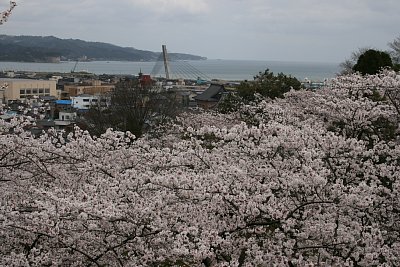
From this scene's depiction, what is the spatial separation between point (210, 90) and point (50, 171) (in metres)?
30.6

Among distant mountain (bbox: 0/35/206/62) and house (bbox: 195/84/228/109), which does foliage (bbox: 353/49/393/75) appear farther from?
distant mountain (bbox: 0/35/206/62)

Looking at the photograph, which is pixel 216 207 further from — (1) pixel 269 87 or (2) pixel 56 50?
(2) pixel 56 50

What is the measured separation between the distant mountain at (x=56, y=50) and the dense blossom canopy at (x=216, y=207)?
420ft

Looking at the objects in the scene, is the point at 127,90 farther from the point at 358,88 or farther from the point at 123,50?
the point at 123,50

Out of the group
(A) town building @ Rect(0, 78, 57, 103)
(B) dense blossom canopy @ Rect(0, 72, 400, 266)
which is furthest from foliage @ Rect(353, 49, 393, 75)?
(A) town building @ Rect(0, 78, 57, 103)

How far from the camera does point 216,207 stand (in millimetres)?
5016

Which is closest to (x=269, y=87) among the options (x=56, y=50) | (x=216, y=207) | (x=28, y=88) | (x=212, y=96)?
(x=216, y=207)

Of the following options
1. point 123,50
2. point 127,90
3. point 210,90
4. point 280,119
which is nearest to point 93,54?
point 123,50

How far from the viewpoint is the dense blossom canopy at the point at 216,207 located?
4828 mm

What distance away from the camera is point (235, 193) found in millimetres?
5008

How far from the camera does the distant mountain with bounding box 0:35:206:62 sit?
130250mm

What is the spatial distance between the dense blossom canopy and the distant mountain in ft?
420

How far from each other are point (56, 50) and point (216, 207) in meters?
166

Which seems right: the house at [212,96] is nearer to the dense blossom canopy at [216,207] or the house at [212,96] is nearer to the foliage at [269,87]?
the foliage at [269,87]
